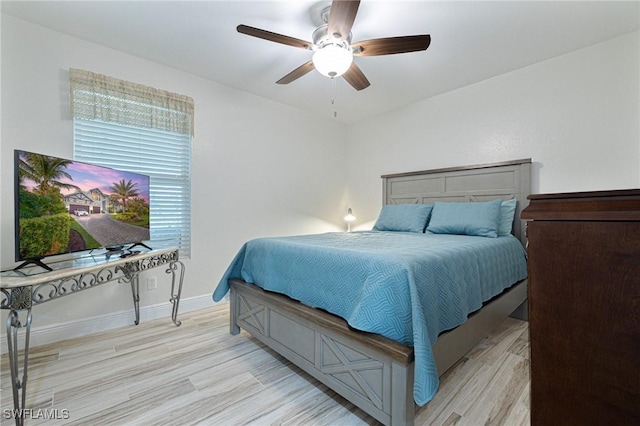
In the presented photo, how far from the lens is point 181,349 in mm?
2133

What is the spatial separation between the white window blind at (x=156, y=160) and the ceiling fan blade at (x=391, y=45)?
2039 mm

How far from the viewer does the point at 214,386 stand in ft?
5.50

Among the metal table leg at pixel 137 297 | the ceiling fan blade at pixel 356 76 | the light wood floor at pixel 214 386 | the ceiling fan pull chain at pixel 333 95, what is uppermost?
the ceiling fan pull chain at pixel 333 95

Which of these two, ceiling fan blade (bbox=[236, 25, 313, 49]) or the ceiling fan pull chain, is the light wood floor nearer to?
ceiling fan blade (bbox=[236, 25, 313, 49])

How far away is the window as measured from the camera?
7.89 ft

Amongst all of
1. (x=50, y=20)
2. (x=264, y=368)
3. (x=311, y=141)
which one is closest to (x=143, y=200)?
(x=50, y=20)

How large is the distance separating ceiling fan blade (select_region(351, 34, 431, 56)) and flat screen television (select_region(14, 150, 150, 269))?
2.10 m

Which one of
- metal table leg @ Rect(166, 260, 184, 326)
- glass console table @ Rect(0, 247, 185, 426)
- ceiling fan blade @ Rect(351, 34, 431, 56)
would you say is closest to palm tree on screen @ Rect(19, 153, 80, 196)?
glass console table @ Rect(0, 247, 185, 426)

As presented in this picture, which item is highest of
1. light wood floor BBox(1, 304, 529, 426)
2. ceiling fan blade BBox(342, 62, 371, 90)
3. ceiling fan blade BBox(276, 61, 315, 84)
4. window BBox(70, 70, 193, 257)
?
ceiling fan blade BBox(276, 61, 315, 84)

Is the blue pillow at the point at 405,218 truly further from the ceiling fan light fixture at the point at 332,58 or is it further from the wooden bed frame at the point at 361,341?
the ceiling fan light fixture at the point at 332,58

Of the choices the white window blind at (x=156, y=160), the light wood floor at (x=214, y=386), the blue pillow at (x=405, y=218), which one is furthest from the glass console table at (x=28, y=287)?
the blue pillow at (x=405, y=218)

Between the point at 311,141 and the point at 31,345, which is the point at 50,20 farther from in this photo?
the point at 311,141

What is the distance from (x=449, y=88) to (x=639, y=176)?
6.30 ft

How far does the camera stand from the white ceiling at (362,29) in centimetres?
199
